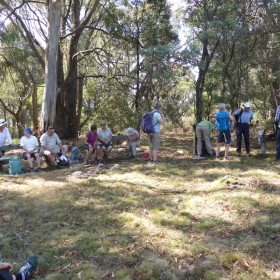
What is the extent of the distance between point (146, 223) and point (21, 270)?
1.86 metres

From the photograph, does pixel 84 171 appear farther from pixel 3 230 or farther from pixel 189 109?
pixel 189 109

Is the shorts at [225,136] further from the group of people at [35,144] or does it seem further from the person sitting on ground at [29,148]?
the person sitting on ground at [29,148]

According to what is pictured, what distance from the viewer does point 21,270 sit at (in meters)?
3.88

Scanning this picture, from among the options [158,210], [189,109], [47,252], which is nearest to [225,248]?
[158,210]

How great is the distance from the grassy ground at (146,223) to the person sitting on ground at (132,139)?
1972mm

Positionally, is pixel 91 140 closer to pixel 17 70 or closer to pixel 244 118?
pixel 244 118

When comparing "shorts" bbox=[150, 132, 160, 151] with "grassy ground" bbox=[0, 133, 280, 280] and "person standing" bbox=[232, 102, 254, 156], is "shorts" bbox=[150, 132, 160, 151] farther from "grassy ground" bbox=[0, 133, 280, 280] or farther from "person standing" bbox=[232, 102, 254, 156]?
"person standing" bbox=[232, 102, 254, 156]

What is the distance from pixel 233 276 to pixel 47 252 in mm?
2294

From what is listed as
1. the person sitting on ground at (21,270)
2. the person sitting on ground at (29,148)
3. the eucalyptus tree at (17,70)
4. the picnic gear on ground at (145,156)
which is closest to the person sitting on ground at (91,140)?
the person sitting on ground at (29,148)

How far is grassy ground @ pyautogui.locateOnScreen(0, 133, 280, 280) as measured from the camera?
12.9 ft

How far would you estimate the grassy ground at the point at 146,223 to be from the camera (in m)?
3.92

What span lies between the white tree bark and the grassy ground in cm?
316

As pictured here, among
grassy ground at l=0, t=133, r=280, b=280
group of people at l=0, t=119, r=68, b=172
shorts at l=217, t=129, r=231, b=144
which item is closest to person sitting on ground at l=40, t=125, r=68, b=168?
group of people at l=0, t=119, r=68, b=172

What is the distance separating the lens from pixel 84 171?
8.48m
